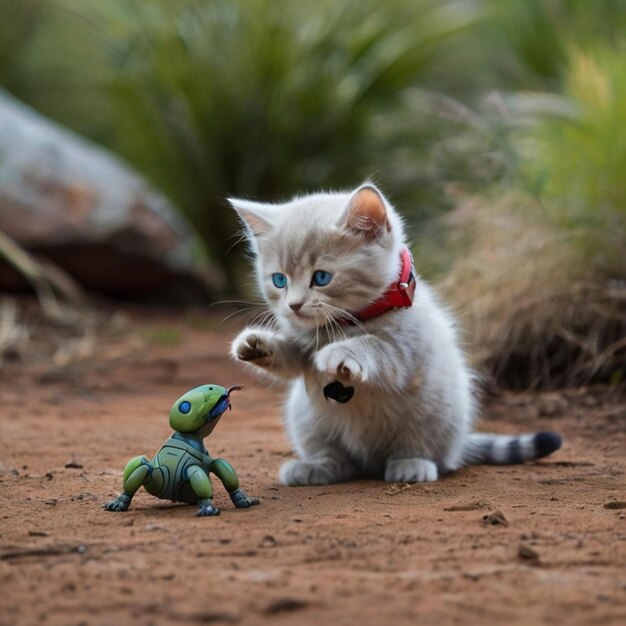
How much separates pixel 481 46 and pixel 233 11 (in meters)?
3.54

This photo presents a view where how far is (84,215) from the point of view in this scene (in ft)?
27.2

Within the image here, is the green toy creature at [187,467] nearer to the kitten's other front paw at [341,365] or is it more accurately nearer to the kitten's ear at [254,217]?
the kitten's other front paw at [341,365]

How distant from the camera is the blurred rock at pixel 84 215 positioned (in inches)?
317

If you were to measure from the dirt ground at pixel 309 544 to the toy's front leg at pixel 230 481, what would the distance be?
0.06 m

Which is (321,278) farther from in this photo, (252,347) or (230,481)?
(230,481)

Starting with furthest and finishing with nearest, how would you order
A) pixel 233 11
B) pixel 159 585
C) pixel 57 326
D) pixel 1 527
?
pixel 233 11
pixel 57 326
pixel 1 527
pixel 159 585

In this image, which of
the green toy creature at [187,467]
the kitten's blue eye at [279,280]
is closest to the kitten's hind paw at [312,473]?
the green toy creature at [187,467]

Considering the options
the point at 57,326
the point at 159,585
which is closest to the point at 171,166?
the point at 57,326

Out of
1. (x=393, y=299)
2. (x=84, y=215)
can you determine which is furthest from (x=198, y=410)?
(x=84, y=215)

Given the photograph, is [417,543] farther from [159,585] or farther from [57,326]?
[57,326]

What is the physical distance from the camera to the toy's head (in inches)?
117

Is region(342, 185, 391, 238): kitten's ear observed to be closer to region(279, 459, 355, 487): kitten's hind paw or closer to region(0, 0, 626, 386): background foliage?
region(279, 459, 355, 487): kitten's hind paw

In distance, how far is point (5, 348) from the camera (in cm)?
653

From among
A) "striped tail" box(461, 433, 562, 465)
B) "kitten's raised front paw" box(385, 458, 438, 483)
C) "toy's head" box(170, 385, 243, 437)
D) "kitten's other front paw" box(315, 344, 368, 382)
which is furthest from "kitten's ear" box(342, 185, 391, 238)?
"striped tail" box(461, 433, 562, 465)
